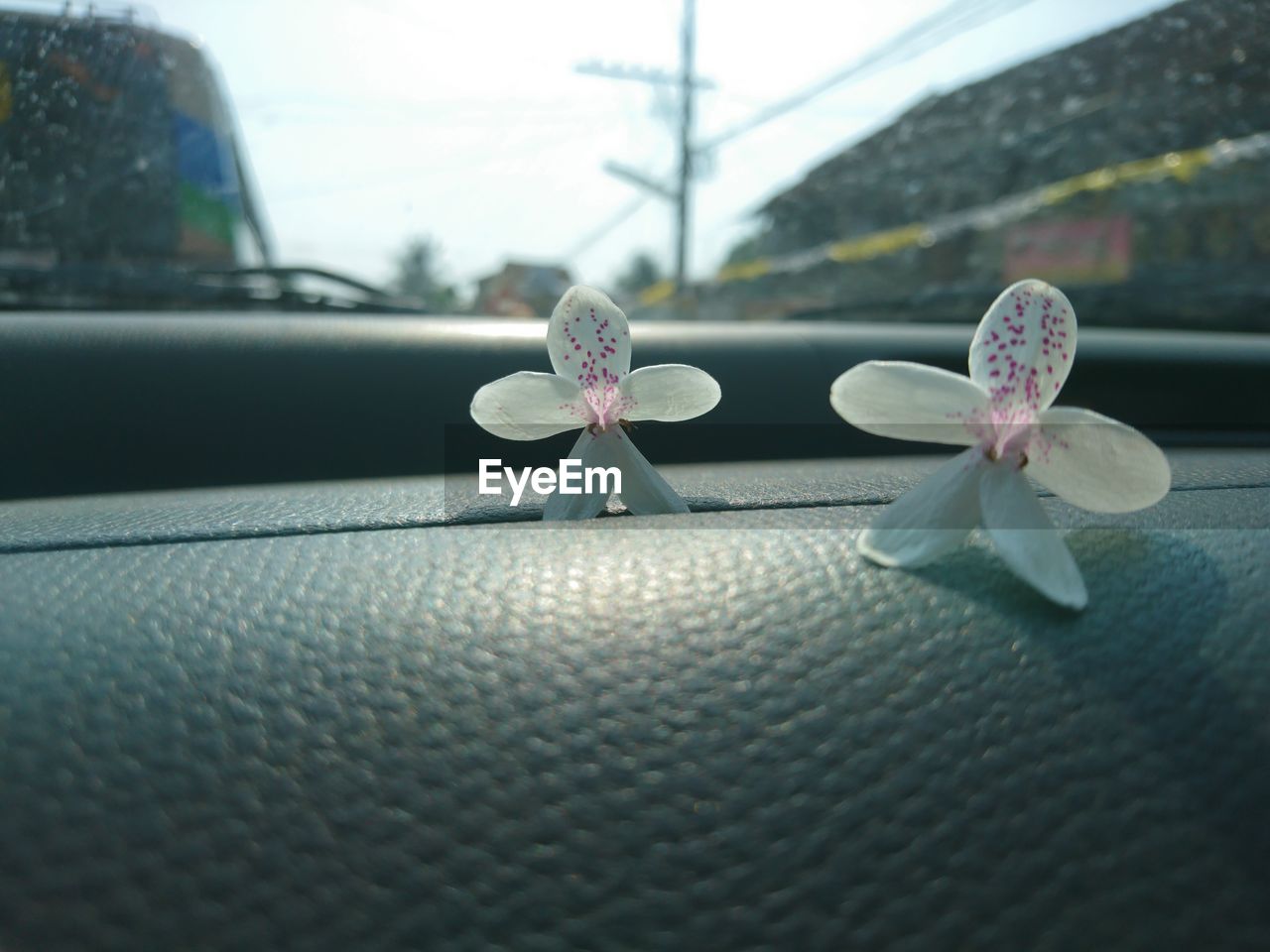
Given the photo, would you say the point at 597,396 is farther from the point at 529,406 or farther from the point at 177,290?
the point at 177,290

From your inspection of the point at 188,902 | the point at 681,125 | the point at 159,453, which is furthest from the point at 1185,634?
the point at 681,125

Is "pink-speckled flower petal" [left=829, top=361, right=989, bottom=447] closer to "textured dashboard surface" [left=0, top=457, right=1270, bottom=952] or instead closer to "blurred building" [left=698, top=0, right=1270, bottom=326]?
"textured dashboard surface" [left=0, top=457, right=1270, bottom=952]

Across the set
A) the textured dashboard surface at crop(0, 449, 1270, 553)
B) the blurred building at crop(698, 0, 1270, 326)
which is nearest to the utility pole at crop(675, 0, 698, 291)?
the blurred building at crop(698, 0, 1270, 326)

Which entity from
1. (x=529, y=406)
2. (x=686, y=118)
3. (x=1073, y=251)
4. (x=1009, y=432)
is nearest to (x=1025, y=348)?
(x=1009, y=432)

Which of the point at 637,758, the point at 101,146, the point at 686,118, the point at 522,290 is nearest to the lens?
the point at 637,758

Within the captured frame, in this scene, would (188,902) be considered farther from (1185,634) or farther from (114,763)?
(1185,634)

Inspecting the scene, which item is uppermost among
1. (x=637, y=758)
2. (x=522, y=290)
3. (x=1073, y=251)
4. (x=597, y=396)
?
(x=1073, y=251)

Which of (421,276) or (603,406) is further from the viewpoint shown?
(421,276)
